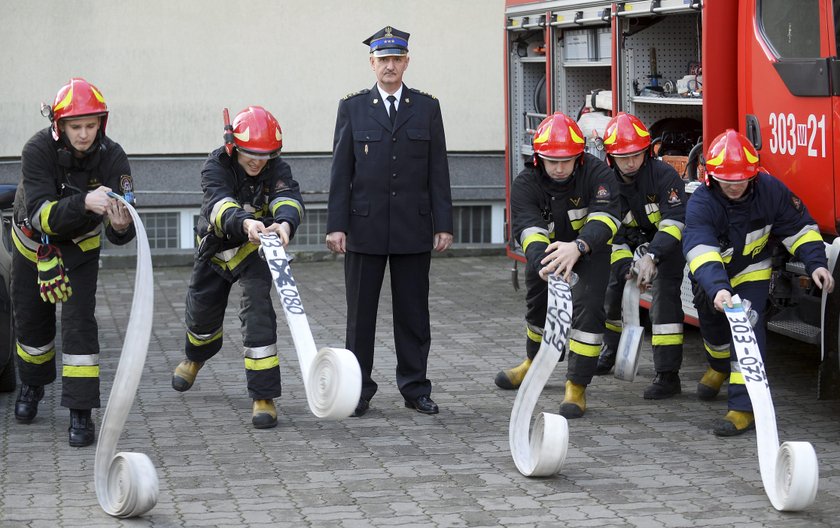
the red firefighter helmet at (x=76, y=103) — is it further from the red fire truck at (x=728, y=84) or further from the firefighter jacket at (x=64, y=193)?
the red fire truck at (x=728, y=84)

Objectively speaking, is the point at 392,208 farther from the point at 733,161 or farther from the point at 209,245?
the point at 733,161

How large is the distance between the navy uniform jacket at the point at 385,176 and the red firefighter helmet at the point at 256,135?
0.45m

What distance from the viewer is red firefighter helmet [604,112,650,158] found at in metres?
7.44

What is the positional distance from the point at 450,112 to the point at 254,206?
7016 millimetres

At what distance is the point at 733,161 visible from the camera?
6.49 metres

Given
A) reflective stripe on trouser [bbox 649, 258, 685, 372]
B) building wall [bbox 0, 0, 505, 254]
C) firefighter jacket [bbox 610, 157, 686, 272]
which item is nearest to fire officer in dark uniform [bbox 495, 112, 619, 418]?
firefighter jacket [bbox 610, 157, 686, 272]

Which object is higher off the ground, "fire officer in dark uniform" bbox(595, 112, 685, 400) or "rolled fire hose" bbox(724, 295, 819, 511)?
"fire officer in dark uniform" bbox(595, 112, 685, 400)

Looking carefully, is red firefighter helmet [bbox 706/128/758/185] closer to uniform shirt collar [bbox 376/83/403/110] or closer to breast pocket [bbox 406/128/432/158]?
breast pocket [bbox 406/128/432/158]

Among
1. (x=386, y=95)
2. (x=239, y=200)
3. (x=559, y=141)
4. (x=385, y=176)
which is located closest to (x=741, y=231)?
(x=559, y=141)

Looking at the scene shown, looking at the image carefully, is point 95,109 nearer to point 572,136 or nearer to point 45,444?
point 45,444

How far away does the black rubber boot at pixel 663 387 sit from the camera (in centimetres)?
755

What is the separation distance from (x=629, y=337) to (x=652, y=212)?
0.70 metres

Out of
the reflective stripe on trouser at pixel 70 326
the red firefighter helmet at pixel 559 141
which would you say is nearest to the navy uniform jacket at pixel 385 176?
the red firefighter helmet at pixel 559 141

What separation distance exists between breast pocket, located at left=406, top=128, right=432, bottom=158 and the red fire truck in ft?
4.30
